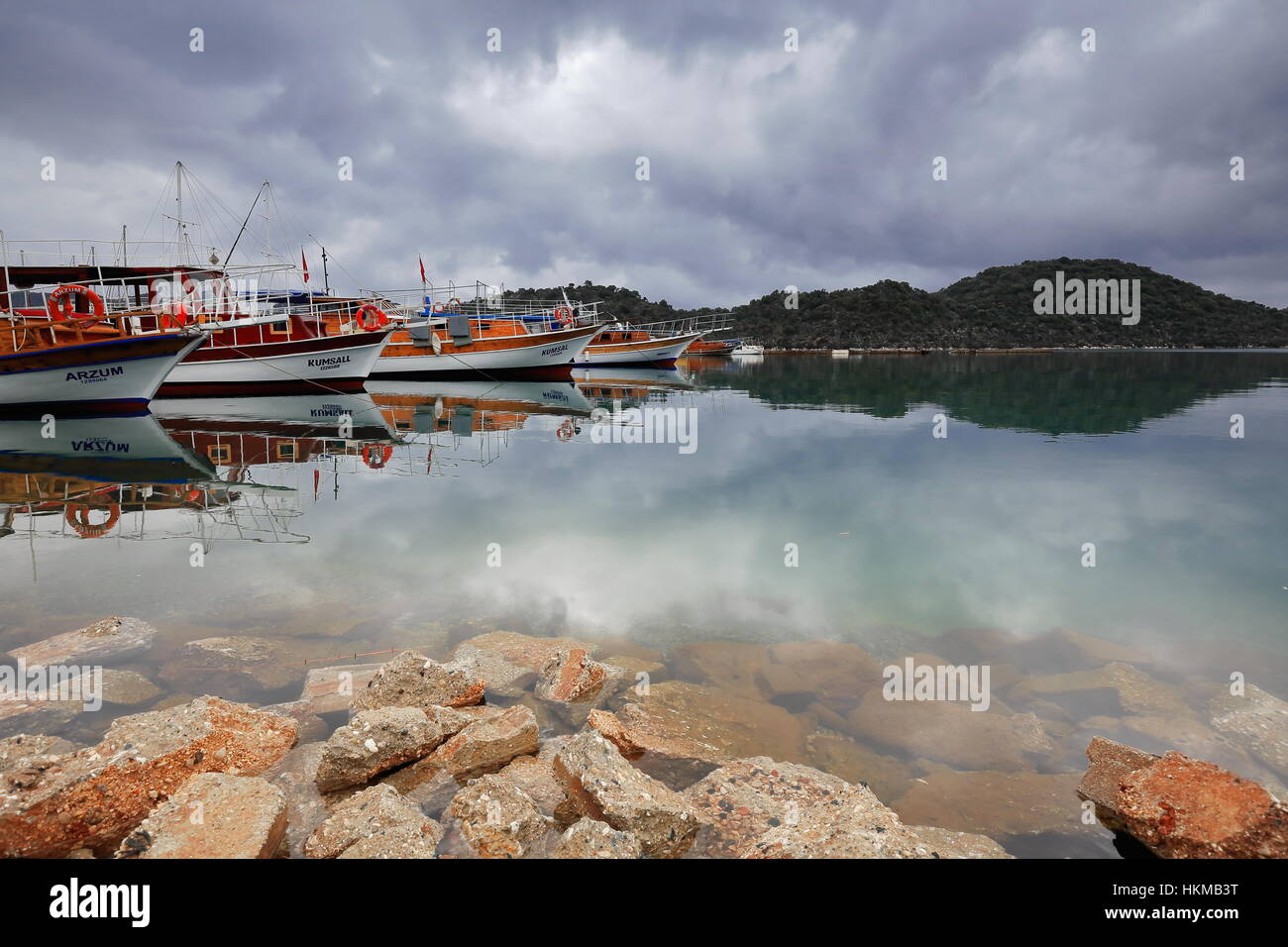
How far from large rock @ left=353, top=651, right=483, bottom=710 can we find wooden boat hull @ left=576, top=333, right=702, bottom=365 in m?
53.9

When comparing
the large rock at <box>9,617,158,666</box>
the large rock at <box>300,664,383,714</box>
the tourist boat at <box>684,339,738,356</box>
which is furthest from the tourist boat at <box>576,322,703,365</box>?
the large rock at <box>300,664,383,714</box>

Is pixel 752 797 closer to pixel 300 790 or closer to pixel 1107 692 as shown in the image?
pixel 300 790

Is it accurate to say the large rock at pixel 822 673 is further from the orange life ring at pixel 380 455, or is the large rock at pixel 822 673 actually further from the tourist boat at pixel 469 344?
the tourist boat at pixel 469 344

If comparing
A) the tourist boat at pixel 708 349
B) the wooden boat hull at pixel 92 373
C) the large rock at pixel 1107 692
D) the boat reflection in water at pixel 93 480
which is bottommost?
the large rock at pixel 1107 692

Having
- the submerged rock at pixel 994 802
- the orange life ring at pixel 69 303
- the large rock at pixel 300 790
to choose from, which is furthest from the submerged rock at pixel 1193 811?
the orange life ring at pixel 69 303

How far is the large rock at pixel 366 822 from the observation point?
3566 mm

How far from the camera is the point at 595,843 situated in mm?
3500

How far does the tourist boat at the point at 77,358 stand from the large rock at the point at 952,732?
23013 mm

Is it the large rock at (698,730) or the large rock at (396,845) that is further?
the large rock at (698,730)

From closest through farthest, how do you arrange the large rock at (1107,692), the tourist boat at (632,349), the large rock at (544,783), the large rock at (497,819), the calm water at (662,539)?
1. the large rock at (497,819)
2. the large rock at (544,783)
3. the large rock at (1107,692)
4. the calm water at (662,539)
5. the tourist boat at (632,349)
